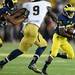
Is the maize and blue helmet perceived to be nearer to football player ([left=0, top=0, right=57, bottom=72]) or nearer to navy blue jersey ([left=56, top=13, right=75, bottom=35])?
navy blue jersey ([left=56, top=13, right=75, bottom=35])

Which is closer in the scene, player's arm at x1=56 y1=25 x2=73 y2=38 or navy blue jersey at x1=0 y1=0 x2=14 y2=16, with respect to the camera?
player's arm at x1=56 y1=25 x2=73 y2=38

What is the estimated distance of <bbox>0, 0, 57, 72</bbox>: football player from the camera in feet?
27.5

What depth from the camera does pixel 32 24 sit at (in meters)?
8.42

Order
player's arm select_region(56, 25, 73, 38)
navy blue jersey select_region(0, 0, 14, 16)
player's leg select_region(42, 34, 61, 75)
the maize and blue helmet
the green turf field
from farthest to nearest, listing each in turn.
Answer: navy blue jersey select_region(0, 0, 14, 16)
the green turf field
the maize and blue helmet
player's arm select_region(56, 25, 73, 38)
player's leg select_region(42, 34, 61, 75)

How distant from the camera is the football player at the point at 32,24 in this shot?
8367 mm

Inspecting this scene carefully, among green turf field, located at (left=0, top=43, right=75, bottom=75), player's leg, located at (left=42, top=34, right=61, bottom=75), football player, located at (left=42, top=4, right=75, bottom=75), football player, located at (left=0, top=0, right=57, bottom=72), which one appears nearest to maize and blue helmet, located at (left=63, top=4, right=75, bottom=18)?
football player, located at (left=42, top=4, right=75, bottom=75)

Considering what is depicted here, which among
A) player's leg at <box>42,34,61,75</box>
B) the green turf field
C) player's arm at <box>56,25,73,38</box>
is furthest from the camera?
the green turf field

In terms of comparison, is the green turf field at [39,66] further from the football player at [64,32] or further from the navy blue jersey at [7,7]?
the navy blue jersey at [7,7]

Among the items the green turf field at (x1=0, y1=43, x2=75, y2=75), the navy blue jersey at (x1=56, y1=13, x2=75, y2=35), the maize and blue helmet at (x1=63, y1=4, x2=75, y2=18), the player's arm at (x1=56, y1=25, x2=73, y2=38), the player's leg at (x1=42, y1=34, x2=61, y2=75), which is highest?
the maize and blue helmet at (x1=63, y1=4, x2=75, y2=18)

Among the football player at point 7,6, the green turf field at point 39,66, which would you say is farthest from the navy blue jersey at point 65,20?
the football player at point 7,6

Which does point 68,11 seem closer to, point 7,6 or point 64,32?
point 64,32

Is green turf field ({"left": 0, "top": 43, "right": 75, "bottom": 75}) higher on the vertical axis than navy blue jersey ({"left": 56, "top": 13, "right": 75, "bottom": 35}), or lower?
lower

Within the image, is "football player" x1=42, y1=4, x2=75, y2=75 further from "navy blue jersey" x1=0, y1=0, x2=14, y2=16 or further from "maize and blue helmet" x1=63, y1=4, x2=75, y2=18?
"navy blue jersey" x1=0, y1=0, x2=14, y2=16

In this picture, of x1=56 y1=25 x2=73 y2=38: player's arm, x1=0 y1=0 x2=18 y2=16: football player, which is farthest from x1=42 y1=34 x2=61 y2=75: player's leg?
x1=0 y1=0 x2=18 y2=16: football player
